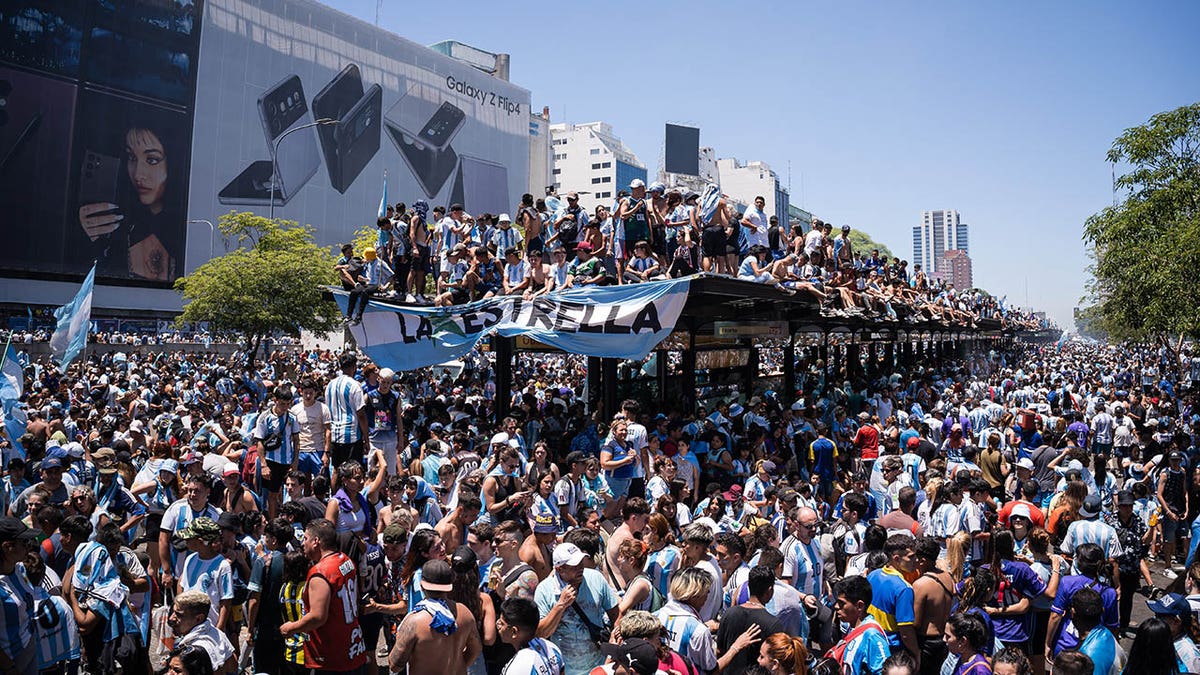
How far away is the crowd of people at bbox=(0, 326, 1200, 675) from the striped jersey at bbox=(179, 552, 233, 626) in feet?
0.06

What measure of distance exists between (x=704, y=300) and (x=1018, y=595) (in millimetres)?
8798

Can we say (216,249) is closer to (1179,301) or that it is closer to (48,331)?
(48,331)

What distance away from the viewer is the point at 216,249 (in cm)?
5575

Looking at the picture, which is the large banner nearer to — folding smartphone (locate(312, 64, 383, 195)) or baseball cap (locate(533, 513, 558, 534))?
baseball cap (locate(533, 513, 558, 534))

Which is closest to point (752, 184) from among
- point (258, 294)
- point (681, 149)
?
point (681, 149)

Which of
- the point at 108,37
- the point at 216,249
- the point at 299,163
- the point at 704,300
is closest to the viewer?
the point at 704,300

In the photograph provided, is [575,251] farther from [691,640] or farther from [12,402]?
[691,640]

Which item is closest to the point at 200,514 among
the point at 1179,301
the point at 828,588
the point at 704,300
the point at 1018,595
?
the point at 828,588

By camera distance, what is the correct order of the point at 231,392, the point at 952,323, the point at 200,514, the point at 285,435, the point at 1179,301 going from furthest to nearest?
the point at 952,323
the point at 231,392
the point at 1179,301
the point at 285,435
the point at 200,514

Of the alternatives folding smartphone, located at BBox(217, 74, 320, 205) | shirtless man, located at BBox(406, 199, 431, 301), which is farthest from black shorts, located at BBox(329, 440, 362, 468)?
folding smartphone, located at BBox(217, 74, 320, 205)

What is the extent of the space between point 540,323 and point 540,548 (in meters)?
6.34

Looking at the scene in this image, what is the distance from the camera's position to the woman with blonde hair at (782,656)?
439 centimetres

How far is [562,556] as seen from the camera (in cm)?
502

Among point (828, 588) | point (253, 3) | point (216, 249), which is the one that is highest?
point (253, 3)
